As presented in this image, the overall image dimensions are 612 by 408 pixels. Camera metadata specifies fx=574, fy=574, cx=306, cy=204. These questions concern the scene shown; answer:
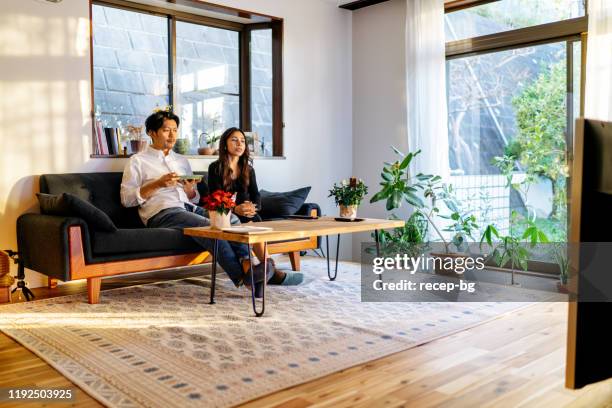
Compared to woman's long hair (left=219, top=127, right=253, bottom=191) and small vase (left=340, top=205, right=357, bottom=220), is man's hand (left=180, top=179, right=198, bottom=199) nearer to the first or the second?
woman's long hair (left=219, top=127, right=253, bottom=191)

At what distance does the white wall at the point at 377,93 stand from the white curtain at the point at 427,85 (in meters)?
0.24

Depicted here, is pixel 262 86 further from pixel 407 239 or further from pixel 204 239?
pixel 204 239

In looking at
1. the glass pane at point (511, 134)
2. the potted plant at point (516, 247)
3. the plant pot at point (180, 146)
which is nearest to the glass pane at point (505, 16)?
the glass pane at point (511, 134)

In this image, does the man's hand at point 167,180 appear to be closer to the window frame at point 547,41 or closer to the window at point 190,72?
the window at point 190,72

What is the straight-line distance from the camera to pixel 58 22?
417 centimetres

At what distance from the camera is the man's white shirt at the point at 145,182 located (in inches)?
160

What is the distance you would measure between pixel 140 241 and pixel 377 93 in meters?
3.07

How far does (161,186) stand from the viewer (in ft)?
13.1

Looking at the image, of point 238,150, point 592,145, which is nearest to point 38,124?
point 238,150

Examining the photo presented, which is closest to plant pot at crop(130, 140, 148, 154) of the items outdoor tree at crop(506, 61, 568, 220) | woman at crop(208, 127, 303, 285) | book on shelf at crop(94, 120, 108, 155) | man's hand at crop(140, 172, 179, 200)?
book on shelf at crop(94, 120, 108, 155)

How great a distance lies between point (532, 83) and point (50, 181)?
3.72 meters

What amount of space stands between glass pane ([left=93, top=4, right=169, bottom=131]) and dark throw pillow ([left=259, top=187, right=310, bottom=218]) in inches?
51.8

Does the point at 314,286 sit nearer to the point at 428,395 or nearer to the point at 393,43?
the point at 428,395

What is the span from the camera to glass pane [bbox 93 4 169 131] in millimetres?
4703
